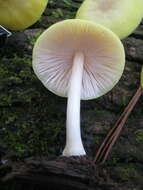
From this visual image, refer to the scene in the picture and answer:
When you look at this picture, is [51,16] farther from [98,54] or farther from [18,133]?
[18,133]

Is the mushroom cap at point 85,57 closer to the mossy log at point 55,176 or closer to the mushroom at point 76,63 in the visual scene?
the mushroom at point 76,63

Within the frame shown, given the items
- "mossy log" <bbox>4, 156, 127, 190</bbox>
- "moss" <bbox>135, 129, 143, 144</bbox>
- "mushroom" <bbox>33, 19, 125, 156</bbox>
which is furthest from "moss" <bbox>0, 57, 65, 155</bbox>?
"moss" <bbox>135, 129, 143, 144</bbox>

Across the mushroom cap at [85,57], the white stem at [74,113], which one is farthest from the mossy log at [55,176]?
the mushroom cap at [85,57]

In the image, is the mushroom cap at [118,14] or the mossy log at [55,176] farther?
the mushroom cap at [118,14]

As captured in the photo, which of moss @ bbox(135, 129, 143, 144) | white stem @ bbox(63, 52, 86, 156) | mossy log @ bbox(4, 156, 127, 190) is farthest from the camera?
moss @ bbox(135, 129, 143, 144)

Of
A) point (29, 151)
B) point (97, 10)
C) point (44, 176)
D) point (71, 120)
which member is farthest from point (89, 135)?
point (97, 10)

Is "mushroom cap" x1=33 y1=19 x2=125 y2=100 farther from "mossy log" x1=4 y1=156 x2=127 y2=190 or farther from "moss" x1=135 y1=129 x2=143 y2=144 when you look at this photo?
"mossy log" x1=4 y1=156 x2=127 y2=190
